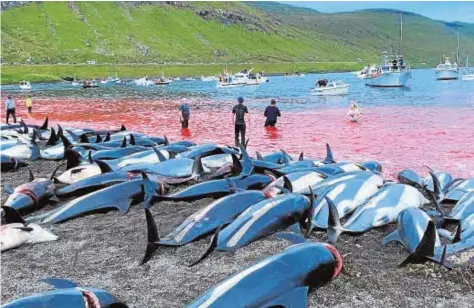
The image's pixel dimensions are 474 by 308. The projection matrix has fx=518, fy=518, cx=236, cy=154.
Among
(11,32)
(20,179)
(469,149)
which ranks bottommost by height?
(469,149)

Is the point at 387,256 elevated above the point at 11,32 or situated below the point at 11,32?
below

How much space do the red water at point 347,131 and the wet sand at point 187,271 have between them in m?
11.0

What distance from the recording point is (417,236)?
790cm

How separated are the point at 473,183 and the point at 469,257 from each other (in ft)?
16.3

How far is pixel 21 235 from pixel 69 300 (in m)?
3.80

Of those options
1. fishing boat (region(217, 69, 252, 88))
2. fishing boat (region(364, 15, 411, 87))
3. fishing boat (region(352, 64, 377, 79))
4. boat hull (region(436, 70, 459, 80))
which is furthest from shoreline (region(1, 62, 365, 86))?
fishing boat (region(364, 15, 411, 87))

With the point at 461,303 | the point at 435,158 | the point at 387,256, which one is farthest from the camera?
the point at 435,158

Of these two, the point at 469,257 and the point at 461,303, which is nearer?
the point at 461,303

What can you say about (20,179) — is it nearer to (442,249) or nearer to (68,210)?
(68,210)

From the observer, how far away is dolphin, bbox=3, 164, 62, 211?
420 inches

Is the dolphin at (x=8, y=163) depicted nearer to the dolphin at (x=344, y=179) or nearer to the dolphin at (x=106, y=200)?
the dolphin at (x=106, y=200)

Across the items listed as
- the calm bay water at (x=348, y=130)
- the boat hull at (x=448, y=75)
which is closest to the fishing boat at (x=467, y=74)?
the boat hull at (x=448, y=75)

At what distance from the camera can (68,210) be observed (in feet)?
33.3

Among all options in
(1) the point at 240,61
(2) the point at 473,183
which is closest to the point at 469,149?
(2) the point at 473,183
